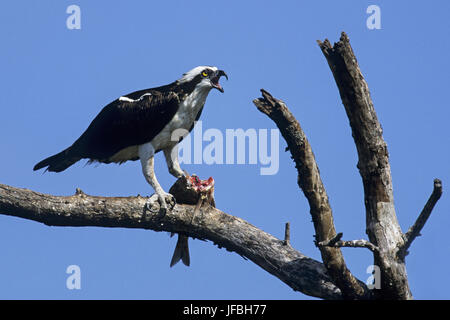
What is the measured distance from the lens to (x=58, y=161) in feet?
28.8

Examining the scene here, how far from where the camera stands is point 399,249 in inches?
265

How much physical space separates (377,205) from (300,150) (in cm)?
118

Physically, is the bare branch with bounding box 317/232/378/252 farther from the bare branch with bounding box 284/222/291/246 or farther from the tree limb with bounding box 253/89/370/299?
the bare branch with bounding box 284/222/291/246

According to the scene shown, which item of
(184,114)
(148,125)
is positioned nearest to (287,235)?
(184,114)

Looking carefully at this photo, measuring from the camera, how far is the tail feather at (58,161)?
8727 mm

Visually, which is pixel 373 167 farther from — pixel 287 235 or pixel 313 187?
pixel 287 235

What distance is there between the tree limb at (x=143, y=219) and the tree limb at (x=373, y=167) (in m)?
1.23

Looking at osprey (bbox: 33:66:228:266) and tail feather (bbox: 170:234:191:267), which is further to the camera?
tail feather (bbox: 170:234:191:267)

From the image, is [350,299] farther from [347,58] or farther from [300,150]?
[347,58]

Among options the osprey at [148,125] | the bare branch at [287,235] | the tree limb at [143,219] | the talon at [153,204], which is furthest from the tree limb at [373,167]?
the talon at [153,204]

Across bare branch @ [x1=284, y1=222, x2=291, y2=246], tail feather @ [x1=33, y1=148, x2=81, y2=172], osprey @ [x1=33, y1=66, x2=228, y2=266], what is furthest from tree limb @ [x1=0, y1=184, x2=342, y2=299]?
tail feather @ [x1=33, y1=148, x2=81, y2=172]

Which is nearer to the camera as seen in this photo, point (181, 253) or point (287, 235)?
point (287, 235)

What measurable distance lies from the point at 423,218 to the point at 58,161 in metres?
5.18

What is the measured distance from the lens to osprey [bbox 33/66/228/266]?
845cm
